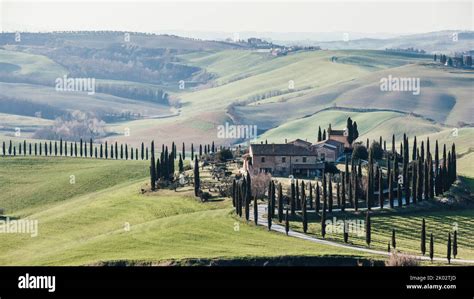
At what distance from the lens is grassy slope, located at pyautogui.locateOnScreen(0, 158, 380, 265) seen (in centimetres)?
9625

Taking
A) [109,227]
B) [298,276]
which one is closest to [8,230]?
[109,227]

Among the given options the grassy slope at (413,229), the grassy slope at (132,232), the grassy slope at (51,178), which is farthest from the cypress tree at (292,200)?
the grassy slope at (51,178)

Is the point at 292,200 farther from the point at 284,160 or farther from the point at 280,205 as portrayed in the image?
the point at 284,160

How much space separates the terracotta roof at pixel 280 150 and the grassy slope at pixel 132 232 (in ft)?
47.3

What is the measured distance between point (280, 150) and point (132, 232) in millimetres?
35680

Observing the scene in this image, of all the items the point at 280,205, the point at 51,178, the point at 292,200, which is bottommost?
the point at 51,178

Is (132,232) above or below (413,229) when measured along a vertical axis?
above

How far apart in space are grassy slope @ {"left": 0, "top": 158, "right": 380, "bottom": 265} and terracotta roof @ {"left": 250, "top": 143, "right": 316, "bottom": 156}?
14.4 meters

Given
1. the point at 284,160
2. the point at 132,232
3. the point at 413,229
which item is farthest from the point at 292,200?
the point at 284,160

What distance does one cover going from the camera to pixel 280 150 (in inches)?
5453

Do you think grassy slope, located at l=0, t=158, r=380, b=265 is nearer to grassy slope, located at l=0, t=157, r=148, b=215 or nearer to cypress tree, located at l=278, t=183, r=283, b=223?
grassy slope, located at l=0, t=157, r=148, b=215

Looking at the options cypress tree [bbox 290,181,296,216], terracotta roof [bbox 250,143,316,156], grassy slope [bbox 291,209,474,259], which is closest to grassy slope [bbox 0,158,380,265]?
grassy slope [bbox 291,209,474,259]

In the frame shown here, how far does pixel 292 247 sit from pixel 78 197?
176 ft

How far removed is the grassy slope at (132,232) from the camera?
96.2m
